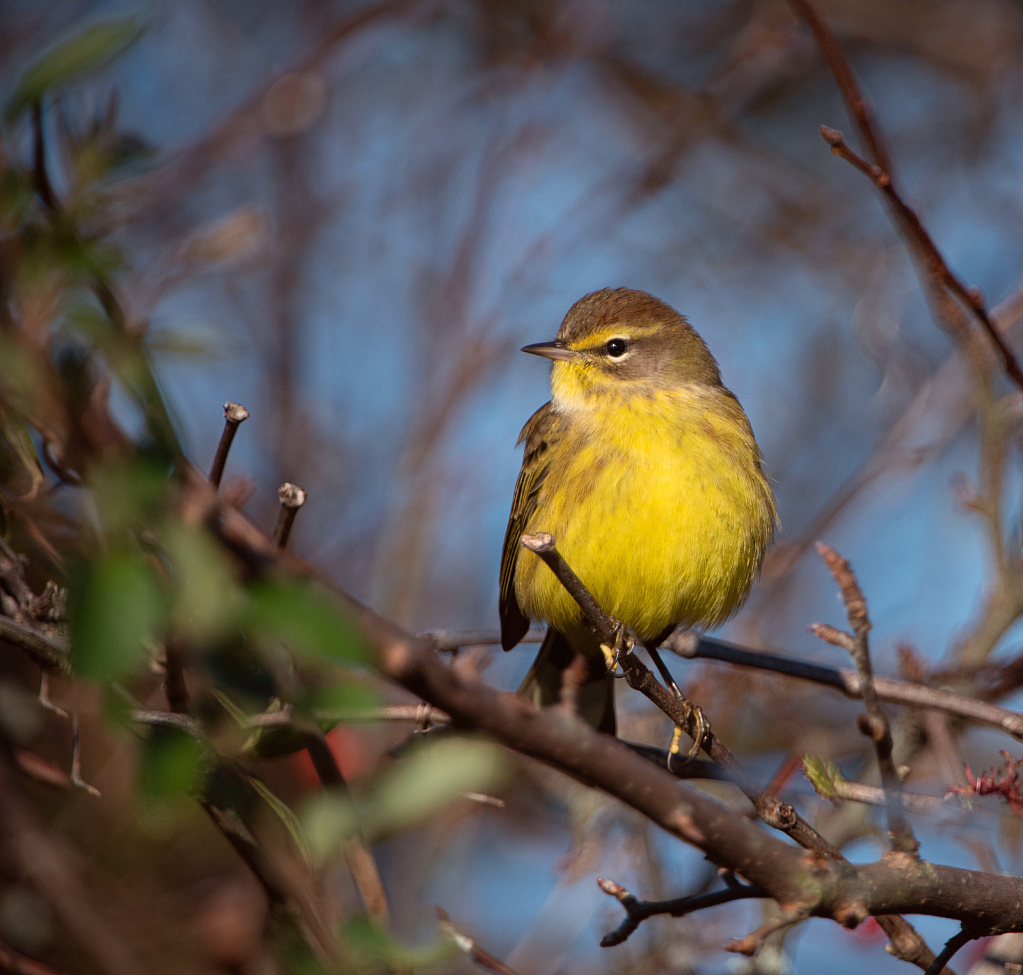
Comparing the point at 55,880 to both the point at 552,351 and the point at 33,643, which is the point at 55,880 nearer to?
the point at 33,643

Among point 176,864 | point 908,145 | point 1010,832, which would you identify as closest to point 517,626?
point 176,864

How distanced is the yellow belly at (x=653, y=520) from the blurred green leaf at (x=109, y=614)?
91.8 inches

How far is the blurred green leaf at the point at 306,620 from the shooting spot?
121cm

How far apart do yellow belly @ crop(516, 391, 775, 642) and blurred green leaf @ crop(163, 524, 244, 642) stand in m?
2.24

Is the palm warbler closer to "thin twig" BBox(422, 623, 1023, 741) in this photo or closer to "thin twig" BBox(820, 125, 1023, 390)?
"thin twig" BBox(422, 623, 1023, 741)

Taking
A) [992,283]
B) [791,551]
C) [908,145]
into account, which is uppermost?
[908,145]

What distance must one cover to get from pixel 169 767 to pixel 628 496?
2.31 m

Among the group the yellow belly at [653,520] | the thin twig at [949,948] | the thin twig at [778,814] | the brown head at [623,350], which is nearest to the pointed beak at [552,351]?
the brown head at [623,350]

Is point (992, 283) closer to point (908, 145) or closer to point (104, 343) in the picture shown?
point (908, 145)

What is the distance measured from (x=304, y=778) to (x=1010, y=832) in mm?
2723

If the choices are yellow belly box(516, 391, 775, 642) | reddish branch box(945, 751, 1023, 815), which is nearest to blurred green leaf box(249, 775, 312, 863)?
reddish branch box(945, 751, 1023, 815)

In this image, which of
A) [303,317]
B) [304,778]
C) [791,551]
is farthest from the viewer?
[303,317]

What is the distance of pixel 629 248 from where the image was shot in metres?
7.07

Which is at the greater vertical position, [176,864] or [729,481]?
[729,481]
